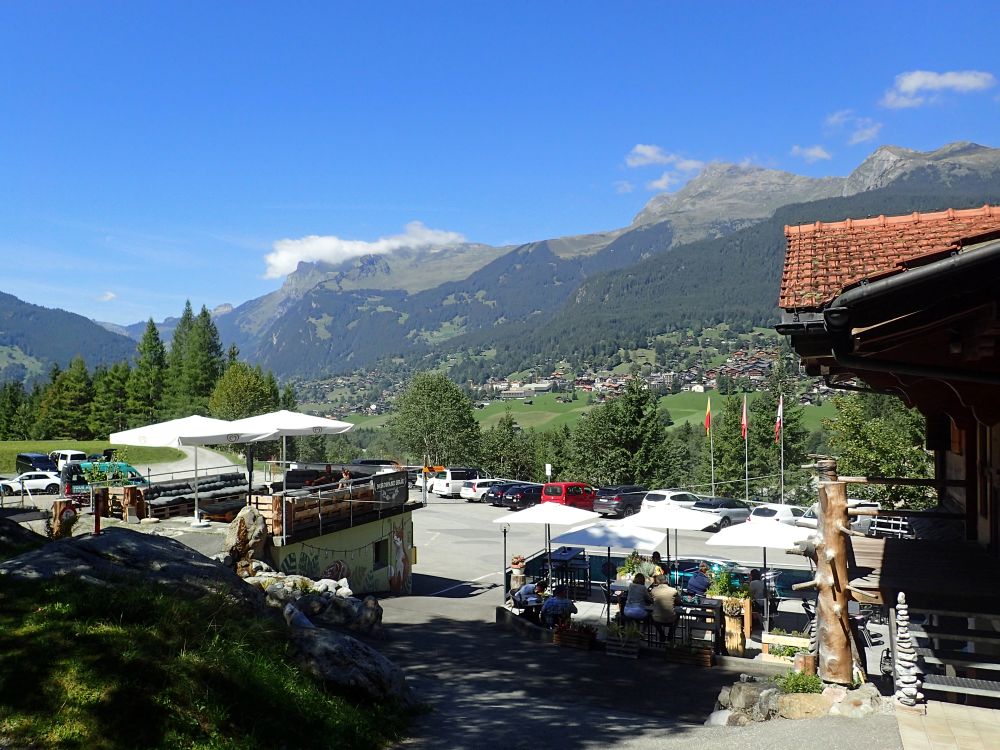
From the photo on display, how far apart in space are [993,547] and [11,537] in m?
11.7

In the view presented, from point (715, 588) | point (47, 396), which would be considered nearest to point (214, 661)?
point (715, 588)

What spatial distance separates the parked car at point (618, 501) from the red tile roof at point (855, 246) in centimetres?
3161

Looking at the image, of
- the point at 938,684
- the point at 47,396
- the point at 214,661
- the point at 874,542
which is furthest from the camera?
the point at 47,396

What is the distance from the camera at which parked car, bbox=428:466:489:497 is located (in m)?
46.8

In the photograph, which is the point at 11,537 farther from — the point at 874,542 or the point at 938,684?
the point at 874,542

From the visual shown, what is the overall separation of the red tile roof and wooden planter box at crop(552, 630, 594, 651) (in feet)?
28.4

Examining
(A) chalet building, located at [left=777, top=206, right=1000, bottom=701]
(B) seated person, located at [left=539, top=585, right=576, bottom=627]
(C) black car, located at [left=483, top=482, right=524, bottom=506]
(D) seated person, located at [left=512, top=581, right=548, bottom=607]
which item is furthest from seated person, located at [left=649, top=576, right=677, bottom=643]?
(C) black car, located at [left=483, top=482, right=524, bottom=506]

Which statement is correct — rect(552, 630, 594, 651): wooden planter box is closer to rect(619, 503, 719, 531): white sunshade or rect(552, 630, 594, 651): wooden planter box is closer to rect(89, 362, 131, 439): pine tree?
rect(619, 503, 719, 531): white sunshade

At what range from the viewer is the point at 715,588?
1789 centimetres

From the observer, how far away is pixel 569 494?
132ft

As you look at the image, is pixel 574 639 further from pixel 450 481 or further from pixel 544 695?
pixel 450 481

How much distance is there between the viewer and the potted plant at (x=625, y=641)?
46.1 ft

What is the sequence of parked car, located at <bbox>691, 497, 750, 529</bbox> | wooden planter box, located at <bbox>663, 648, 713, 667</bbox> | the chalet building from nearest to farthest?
the chalet building < wooden planter box, located at <bbox>663, 648, 713, 667</bbox> < parked car, located at <bbox>691, 497, 750, 529</bbox>

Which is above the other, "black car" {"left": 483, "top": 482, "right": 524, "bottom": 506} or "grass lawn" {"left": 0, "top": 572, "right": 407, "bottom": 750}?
"grass lawn" {"left": 0, "top": 572, "right": 407, "bottom": 750}
